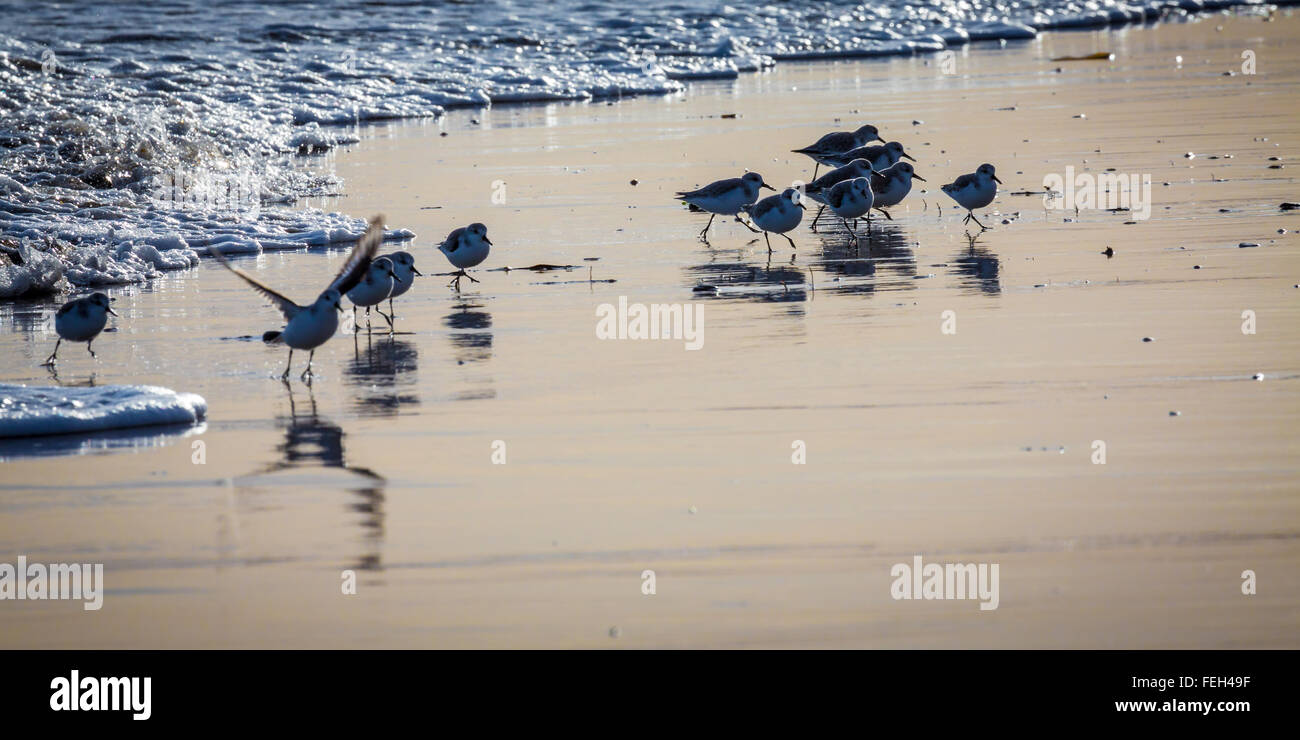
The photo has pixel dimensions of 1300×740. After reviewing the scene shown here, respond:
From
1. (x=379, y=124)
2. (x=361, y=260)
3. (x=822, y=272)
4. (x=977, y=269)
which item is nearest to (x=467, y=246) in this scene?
(x=822, y=272)

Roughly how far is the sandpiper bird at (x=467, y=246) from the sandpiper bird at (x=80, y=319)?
7.80 ft

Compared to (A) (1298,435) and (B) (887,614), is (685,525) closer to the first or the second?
(B) (887,614)

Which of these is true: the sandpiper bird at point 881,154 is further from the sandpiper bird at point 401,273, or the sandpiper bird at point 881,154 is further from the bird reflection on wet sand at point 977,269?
the sandpiper bird at point 401,273

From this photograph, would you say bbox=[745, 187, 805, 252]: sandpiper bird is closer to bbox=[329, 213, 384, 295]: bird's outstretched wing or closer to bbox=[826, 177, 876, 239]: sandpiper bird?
bbox=[826, 177, 876, 239]: sandpiper bird

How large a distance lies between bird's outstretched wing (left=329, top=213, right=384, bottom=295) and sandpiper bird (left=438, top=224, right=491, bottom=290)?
79.0 inches

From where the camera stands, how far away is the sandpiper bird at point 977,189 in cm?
1138

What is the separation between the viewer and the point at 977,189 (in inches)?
448

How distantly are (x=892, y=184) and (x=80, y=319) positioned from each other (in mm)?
6216

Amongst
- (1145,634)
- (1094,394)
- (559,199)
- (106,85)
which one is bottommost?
(1145,634)

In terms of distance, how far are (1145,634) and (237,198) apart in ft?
36.4

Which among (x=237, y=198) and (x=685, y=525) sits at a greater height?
(x=237, y=198)

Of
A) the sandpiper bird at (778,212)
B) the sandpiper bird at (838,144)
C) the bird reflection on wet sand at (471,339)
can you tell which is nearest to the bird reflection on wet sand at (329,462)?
the bird reflection on wet sand at (471,339)

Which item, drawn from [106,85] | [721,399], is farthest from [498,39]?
[721,399]

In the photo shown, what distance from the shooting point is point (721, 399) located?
22.1 feet
